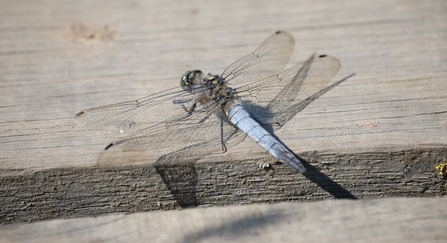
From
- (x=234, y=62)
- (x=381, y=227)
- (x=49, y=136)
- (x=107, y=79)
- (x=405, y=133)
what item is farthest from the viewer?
(x=234, y=62)

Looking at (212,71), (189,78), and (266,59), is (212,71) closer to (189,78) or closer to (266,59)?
(189,78)

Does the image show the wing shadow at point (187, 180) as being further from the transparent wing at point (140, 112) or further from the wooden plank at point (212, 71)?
the transparent wing at point (140, 112)

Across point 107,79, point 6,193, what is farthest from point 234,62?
point 6,193

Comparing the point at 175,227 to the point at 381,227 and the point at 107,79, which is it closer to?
the point at 381,227

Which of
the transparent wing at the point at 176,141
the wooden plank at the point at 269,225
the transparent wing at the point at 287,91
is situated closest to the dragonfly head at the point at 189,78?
the transparent wing at the point at 176,141

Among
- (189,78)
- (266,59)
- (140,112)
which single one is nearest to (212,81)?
(189,78)
